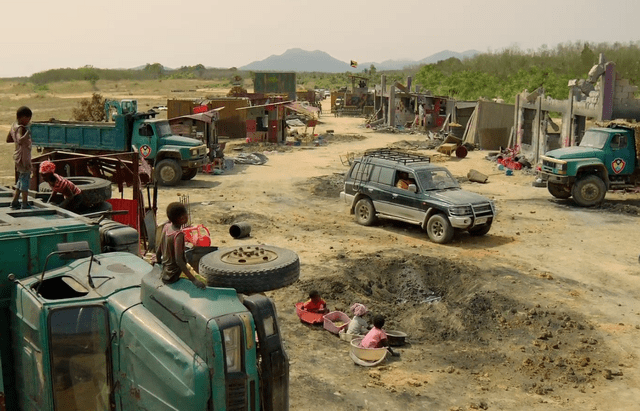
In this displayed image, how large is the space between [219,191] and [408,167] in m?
9.09

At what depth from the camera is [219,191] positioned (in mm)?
25297

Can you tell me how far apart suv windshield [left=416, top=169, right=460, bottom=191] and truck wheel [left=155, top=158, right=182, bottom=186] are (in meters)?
11.4

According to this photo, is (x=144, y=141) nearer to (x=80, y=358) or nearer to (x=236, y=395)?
(x=80, y=358)

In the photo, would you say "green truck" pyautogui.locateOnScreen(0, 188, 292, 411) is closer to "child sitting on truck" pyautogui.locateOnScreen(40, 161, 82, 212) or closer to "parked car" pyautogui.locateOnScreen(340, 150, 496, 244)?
"child sitting on truck" pyautogui.locateOnScreen(40, 161, 82, 212)

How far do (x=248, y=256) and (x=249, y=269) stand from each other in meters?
0.39

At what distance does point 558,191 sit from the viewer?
76.8 feet

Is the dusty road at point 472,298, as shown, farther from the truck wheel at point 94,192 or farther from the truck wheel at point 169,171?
the truck wheel at point 94,192

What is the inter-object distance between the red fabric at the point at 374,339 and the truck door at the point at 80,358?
5689 millimetres

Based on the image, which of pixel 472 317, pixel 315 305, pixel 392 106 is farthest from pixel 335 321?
pixel 392 106

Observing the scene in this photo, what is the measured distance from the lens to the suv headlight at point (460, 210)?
17359 mm

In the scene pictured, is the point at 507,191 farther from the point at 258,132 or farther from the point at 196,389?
the point at 196,389

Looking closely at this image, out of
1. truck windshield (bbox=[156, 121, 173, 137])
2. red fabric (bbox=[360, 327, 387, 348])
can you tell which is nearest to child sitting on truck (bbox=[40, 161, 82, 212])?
red fabric (bbox=[360, 327, 387, 348])

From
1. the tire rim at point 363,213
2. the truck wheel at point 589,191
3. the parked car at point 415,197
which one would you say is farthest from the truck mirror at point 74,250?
the truck wheel at point 589,191

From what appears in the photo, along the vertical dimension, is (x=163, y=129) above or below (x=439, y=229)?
→ above
